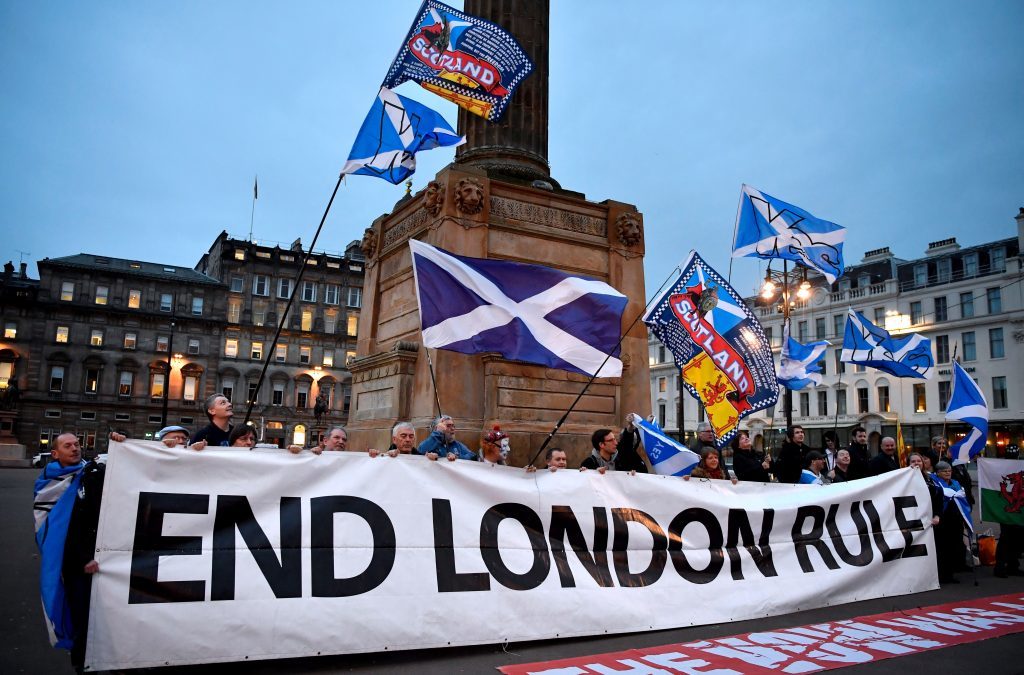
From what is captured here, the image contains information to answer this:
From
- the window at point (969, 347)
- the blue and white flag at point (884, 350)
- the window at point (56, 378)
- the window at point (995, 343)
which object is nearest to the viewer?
the blue and white flag at point (884, 350)

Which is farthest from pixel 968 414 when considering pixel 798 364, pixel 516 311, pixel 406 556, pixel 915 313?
pixel 915 313

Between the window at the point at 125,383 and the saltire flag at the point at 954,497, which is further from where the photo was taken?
the window at the point at 125,383

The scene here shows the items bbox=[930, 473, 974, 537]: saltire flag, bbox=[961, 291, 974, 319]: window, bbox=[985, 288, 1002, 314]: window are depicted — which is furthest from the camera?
bbox=[961, 291, 974, 319]: window

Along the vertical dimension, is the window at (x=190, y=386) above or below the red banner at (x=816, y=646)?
above

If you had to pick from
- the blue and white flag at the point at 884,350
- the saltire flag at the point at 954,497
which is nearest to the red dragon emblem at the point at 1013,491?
the saltire flag at the point at 954,497

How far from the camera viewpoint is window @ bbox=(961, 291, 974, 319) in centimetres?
5578

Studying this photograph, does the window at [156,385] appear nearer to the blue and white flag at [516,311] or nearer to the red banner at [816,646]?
the blue and white flag at [516,311]

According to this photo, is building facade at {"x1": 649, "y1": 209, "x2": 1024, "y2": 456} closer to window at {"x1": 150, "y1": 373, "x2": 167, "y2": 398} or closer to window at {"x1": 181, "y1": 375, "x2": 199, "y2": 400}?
window at {"x1": 181, "y1": 375, "x2": 199, "y2": 400}

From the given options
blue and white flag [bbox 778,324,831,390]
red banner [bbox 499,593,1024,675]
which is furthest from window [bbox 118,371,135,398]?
red banner [bbox 499,593,1024,675]

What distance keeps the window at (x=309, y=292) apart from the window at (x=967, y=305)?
65077 millimetres

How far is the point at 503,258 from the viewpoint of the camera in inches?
438

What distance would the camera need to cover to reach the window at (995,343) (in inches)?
2116

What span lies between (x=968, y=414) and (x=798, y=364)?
6675mm

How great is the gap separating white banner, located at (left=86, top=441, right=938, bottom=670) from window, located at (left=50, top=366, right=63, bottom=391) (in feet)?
256
